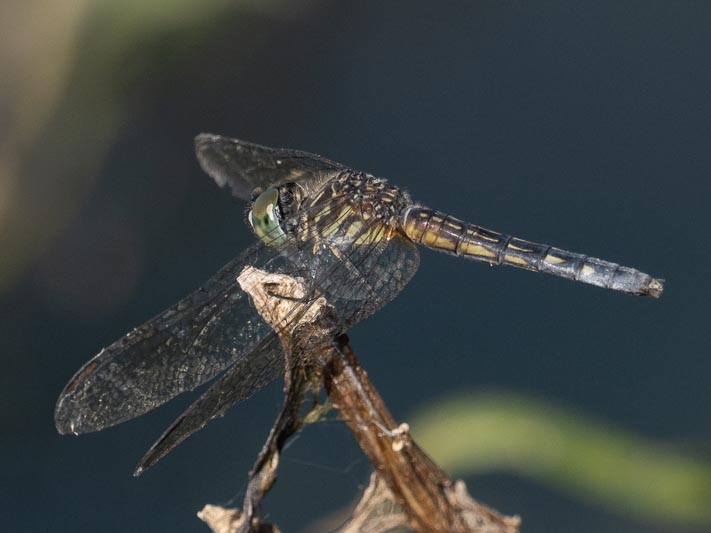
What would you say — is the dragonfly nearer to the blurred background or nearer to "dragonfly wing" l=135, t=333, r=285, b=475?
"dragonfly wing" l=135, t=333, r=285, b=475

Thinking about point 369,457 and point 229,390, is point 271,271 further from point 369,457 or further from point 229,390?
point 369,457

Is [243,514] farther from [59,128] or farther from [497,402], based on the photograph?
[59,128]

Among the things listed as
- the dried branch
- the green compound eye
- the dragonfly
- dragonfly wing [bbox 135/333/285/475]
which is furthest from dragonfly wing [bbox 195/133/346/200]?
the dried branch

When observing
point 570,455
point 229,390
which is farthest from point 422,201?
point 229,390

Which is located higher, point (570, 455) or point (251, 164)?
point (251, 164)

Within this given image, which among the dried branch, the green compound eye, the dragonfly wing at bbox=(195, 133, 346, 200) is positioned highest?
the dragonfly wing at bbox=(195, 133, 346, 200)

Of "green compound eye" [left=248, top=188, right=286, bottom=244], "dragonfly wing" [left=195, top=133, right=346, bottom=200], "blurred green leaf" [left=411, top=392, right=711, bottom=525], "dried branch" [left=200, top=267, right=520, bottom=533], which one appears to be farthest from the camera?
"dragonfly wing" [left=195, top=133, right=346, bottom=200]

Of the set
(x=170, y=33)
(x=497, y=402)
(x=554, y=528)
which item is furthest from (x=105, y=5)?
(x=554, y=528)
